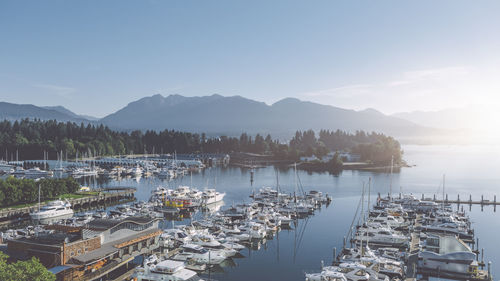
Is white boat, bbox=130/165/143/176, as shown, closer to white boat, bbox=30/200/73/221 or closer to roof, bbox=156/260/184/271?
white boat, bbox=30/200/73/221

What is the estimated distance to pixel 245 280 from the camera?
75.9 feet

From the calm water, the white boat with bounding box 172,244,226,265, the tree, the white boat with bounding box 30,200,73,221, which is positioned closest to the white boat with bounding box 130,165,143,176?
the calm water

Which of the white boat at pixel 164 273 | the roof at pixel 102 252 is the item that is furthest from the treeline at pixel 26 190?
the white boat at pixel 164 273

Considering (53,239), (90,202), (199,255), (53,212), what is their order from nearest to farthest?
(53,239) < (199,255) < (53,212) < (90,202)

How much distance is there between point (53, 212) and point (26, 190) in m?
4.88

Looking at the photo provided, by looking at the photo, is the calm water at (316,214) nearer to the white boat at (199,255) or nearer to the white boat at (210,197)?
the white boat at (199,255)

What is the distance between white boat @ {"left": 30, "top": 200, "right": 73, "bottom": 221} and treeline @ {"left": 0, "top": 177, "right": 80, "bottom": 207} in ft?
10.5

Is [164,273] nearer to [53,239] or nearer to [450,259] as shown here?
[53,239]

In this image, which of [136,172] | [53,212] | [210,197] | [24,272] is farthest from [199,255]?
[136,172]

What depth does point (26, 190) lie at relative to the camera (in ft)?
129

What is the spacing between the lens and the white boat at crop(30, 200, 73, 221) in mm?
35469

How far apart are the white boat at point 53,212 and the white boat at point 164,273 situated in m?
18.6

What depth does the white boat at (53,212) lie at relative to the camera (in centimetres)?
3547

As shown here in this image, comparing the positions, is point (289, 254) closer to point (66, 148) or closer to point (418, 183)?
point (418, 183)
